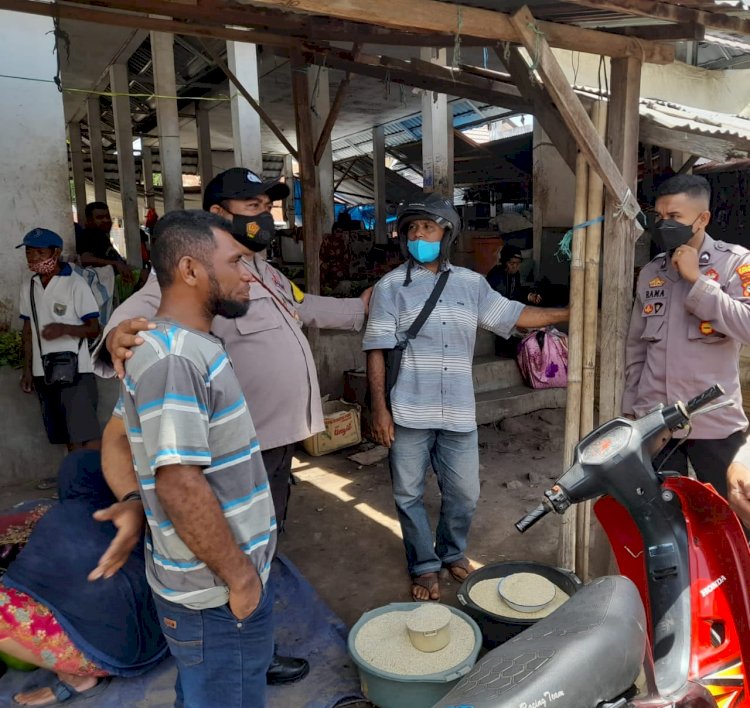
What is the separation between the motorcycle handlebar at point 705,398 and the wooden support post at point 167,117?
7.26 m

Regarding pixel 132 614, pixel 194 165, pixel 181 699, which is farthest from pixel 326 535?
pixel 194 165

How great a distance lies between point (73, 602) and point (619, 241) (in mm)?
2760

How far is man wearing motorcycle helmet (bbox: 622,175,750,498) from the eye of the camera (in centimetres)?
238

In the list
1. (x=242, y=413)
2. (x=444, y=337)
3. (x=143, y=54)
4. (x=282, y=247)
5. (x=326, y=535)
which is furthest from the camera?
(x=282, y=247)

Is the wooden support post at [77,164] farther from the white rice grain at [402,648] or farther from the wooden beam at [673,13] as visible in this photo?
the wooden beam at [673,13]

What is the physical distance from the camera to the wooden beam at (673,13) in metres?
2.29

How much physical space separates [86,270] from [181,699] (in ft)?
12.5

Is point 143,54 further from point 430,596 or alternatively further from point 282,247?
point 430,596

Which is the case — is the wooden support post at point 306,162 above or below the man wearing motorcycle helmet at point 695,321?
above

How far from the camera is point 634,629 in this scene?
150 cm

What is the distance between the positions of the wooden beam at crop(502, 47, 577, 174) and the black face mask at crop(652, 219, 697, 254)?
27.3 inches

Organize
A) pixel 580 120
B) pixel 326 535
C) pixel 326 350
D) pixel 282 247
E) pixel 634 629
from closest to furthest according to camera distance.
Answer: pixel 634 629, pixel 580 120, pixel 326 535, pixel 326 350, pixel 282 247

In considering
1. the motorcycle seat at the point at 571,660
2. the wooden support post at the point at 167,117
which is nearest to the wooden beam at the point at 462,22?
the motorcycle seat at the point at 571,660

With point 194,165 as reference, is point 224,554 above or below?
below
